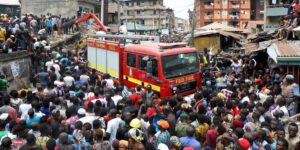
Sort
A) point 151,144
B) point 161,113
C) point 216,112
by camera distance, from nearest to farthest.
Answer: point 151,144 → point 216,112 → point 161,113

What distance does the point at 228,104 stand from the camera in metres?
6.34

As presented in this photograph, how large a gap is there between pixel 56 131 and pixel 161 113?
8.30ft

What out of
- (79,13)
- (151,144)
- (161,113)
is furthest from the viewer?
(79,13)

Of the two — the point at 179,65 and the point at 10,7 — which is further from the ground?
the point at 10,7

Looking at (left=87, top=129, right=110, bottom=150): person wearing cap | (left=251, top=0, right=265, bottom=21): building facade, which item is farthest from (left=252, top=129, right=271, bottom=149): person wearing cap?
(left=251, top=0, right=265, bottom=21): building facade

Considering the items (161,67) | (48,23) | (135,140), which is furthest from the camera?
(48,23)

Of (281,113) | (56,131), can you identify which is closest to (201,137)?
(281,113)

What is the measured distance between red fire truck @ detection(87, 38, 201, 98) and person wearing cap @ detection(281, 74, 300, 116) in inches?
130

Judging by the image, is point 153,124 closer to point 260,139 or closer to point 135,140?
point 135,140

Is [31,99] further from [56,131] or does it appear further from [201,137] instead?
[201,137]

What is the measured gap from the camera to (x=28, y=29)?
1936cm

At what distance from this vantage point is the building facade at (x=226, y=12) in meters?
58.7

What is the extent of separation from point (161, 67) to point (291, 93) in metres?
4.19

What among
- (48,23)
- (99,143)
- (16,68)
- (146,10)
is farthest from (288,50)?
(146,10)
